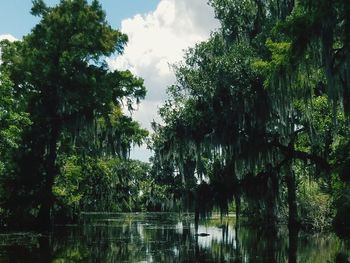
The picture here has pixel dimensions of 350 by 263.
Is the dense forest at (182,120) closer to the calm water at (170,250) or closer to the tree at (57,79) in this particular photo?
the tree at (57,79)

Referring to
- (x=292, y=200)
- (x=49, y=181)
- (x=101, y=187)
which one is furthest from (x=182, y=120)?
(x=101, y=187)

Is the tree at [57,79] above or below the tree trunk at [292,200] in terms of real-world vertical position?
above

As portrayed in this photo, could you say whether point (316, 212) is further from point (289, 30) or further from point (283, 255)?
point (289, 30)

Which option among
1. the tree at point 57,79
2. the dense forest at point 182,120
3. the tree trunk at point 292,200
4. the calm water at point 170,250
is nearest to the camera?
the calm water at point 170,250

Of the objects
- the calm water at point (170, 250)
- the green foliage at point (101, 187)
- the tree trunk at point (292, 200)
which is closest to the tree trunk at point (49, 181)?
the green foliage at point (101, 187)

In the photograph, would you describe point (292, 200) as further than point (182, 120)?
No

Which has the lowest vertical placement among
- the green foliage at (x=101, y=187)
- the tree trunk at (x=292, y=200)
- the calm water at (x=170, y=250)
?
the calm water at (x=170, y=250)

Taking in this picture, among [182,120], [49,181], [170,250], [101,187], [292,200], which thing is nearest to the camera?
[170,250]

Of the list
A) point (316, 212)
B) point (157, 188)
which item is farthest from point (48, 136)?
point (157, 188)

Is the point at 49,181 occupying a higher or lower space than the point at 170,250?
higher

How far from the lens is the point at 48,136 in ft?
110

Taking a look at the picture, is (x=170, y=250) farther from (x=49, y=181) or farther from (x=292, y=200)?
(x=49, y=181)

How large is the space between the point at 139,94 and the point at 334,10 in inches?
865

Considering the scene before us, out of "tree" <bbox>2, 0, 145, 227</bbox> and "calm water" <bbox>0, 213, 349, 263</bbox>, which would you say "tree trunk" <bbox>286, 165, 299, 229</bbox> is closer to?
"calm water" <bbox>0, 213, 349, 263</bbox>
